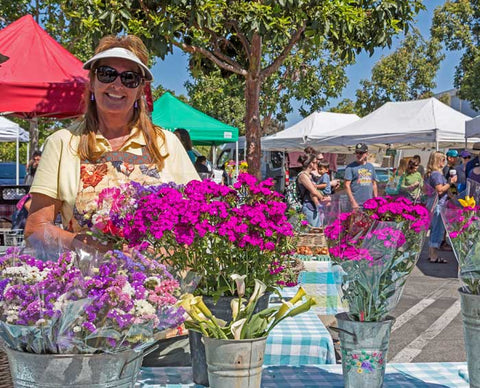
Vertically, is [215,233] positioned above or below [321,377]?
above

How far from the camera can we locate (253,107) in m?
7.53

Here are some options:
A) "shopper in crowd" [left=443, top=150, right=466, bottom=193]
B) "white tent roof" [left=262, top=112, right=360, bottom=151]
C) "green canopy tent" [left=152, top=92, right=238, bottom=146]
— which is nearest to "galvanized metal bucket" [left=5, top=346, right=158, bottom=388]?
"green canopy tent" [left=152, top=92, right=238, bottom=146]

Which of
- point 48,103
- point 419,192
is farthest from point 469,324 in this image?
point 48,103

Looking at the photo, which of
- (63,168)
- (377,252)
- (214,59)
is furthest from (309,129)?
(377,252)

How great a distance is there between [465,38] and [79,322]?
2695 centimetres

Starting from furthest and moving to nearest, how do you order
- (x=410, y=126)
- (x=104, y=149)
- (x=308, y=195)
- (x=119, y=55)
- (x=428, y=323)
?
1. (x=410, y=126)
2. (x=308, y=195)
3. (x=428, y=323)
4. (x=104, y=149)
5. (x=119, y=55)

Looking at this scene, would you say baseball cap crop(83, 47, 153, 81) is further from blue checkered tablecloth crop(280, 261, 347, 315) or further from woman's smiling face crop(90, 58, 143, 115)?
blue checkered tablecloth crop(280, 261, 347, 315)

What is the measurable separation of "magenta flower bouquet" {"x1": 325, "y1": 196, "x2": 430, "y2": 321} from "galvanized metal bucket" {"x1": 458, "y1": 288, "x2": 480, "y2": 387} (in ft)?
0.54

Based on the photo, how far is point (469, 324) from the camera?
1506mm

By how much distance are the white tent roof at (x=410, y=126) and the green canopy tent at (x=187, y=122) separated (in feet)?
12.3

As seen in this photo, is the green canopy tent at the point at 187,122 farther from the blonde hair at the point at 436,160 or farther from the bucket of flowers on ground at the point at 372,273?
the bucket of flowers on ground at the point at 372,273

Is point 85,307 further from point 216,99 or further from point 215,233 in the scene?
point 216,99

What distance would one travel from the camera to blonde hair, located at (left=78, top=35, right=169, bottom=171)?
7.06ft

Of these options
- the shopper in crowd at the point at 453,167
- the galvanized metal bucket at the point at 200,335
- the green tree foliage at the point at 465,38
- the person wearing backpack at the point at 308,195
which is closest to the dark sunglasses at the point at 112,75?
the galvanized metal bucket at the point at 200,335
